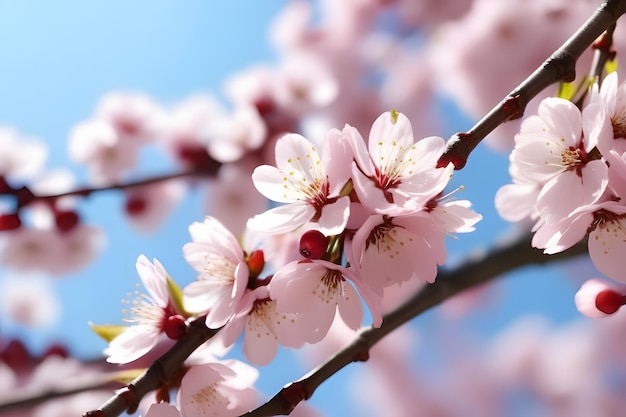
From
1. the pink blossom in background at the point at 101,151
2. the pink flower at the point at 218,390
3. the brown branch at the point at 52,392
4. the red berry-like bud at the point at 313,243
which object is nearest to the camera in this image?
the red berry-like bud at the point at 313,243

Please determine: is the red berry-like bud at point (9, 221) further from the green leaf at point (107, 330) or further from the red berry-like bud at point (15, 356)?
the red berry-like bud at point (15, 356)

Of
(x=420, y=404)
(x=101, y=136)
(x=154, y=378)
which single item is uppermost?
(x=101, y=136)

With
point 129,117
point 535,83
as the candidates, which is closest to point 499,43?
point 129,117

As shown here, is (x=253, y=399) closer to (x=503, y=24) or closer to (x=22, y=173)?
(x=22, y=173)

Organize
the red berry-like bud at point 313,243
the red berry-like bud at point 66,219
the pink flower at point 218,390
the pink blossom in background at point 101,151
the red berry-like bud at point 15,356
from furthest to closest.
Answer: the red berry-like bud at point 15,356, the pink blossom in background at point 101,151, the red berry-like bud at point 66,219, the pink flower at point 218,390, the red berry-like bud at point 313,243

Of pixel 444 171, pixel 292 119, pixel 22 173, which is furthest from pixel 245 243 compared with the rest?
pixel 22 173

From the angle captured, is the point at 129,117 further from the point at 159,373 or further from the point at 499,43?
the point at 159,373

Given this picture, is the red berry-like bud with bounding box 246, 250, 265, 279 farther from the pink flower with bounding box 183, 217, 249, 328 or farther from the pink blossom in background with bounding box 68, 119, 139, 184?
the pink blossom in background with bounding box 68, 119, 139, 184

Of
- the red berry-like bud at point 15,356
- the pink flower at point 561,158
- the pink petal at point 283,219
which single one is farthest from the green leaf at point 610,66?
the red berry-like bud at point 15,356
